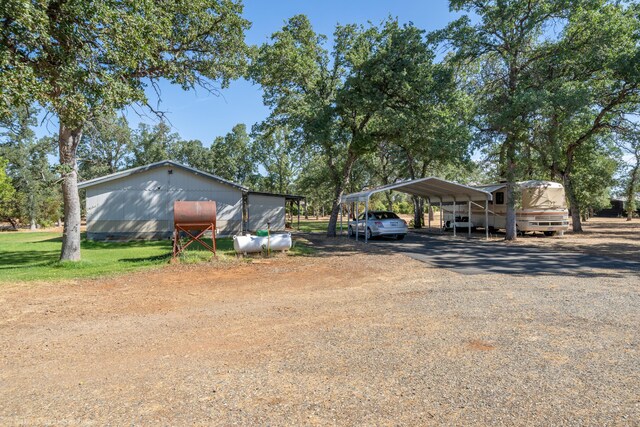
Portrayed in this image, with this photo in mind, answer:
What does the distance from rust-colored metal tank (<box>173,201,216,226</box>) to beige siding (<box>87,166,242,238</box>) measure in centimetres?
987

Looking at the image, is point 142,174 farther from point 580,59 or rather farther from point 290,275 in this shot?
point 580,59

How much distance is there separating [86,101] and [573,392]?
10.3 metres

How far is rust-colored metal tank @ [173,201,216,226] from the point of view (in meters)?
12.3

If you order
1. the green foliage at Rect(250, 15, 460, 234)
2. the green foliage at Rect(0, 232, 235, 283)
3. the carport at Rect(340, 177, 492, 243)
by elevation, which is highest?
the green foliage at Rect(250, 15, 460, 234)

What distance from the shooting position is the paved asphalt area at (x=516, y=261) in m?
9.54

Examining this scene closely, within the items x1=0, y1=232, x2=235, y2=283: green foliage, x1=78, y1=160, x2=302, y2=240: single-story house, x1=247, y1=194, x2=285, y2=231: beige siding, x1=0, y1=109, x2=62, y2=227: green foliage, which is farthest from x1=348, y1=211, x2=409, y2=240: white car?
x1=0, y1=109, x2=62, y2=227: green foliage

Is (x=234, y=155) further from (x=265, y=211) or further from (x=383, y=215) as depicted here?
(x=383, y=215)

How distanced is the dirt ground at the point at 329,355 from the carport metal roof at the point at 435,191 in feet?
34.4

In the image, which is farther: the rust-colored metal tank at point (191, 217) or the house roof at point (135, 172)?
the house roof at point (135, 172)

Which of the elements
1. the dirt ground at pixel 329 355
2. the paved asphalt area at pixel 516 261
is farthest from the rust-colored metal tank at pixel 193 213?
the paved asphalt area at pixel 516 261

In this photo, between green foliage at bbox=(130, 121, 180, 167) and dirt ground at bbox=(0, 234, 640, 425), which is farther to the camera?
green foliage at bbox=(130, 121, 180, 167)

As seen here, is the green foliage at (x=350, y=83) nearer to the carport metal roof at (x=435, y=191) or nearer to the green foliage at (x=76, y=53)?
the carport metal roof at (x=435, y=191)

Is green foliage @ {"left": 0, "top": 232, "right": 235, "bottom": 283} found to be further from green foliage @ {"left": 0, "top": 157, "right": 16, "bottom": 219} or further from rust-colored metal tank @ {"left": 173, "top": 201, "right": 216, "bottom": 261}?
green foliage @ {"left": 0, "top": 157, "right": 16, "bottom": 219}

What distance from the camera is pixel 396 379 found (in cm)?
356
